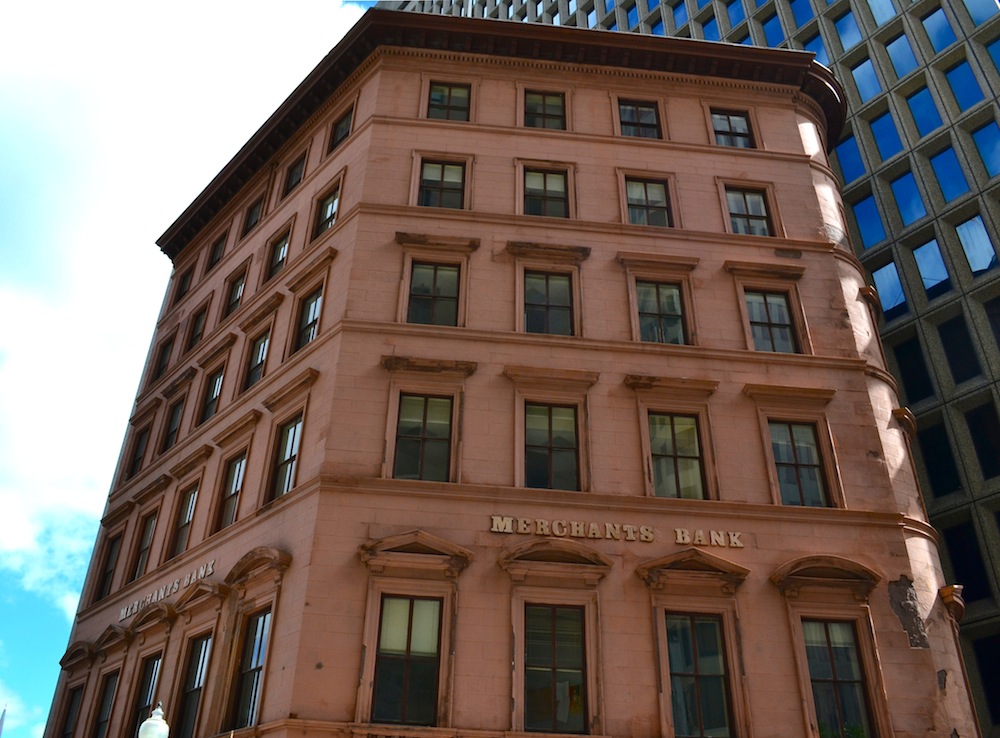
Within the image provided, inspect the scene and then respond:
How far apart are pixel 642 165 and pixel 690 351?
22.4 ft

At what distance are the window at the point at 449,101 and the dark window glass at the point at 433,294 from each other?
6046mm

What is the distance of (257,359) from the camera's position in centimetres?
2594

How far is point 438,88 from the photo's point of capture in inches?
1078

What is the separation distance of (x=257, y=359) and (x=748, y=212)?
15.0 m

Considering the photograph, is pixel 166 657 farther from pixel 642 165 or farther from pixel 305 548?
pixel 642 165

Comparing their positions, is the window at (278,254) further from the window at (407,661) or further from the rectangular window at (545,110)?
the window at (407,661)

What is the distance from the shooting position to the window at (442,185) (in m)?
24.8

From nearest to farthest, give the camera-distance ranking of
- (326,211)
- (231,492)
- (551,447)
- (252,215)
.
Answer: (551,447) → (231,492) → (326,211) → (252,215)

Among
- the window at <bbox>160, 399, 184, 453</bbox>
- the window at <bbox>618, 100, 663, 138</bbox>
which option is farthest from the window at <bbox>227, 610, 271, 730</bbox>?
the window at <bbox>618, 100, 663, 138</bbox>

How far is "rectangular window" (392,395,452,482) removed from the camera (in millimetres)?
19828

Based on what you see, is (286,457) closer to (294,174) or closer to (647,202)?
(294,174)

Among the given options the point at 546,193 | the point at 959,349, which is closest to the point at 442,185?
the point at 546,193

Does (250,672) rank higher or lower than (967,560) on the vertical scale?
lower

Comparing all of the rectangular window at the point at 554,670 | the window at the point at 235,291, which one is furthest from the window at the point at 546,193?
the rectangular window at the point at 554,670
